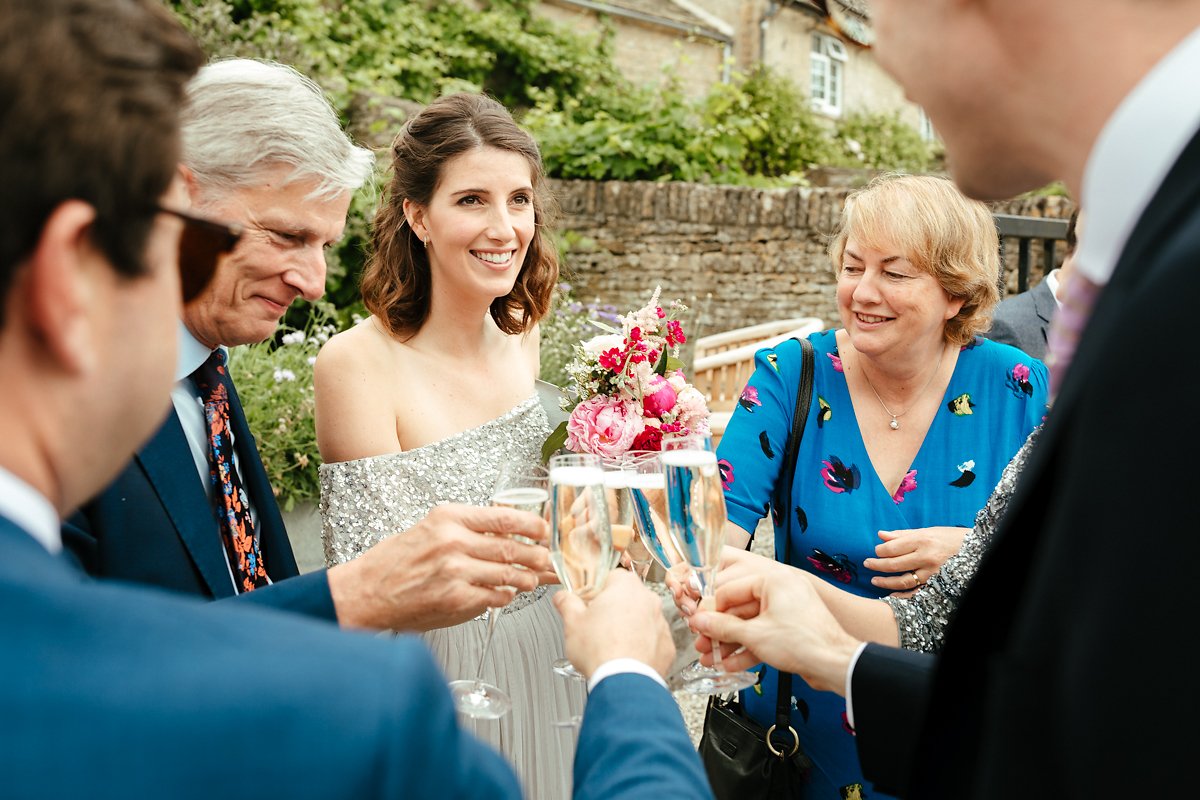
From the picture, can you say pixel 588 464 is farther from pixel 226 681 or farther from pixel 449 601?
pixel 226 681

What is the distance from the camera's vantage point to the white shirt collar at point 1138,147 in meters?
0.80

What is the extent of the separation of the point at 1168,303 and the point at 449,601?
1.40 meters

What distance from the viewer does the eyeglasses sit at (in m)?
0.98

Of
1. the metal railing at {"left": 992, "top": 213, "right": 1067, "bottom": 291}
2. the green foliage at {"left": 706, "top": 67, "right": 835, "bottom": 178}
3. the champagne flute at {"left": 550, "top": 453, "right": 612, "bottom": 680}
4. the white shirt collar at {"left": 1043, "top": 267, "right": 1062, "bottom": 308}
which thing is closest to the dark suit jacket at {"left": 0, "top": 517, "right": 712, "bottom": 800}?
the champagne flute at {"left": 550, "top": 453, "right": 612, "bottom": 680}

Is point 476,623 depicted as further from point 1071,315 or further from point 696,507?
point 1071,315

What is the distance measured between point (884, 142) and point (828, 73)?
17.8ft

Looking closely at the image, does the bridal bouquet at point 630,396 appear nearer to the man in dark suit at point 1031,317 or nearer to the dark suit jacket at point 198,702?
the dark suit jacket at point 198,702

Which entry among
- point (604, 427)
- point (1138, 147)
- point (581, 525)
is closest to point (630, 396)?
point (604, 427)

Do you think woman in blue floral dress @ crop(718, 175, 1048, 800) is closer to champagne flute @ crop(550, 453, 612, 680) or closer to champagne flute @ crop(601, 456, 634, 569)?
champagne flute @ crop(601, 456, 634, 569)

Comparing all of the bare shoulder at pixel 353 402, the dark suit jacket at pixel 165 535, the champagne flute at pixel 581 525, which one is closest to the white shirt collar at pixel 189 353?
the dark suit jacket at pixel 165 535

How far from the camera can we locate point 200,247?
105 centimetres

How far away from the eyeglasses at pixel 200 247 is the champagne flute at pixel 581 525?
693 mm

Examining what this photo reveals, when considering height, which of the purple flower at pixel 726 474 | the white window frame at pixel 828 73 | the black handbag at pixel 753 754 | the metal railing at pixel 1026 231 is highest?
the white window frame at pixel 828 73

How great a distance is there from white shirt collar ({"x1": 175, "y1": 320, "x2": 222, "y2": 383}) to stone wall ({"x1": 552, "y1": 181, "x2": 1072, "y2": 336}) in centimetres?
920
